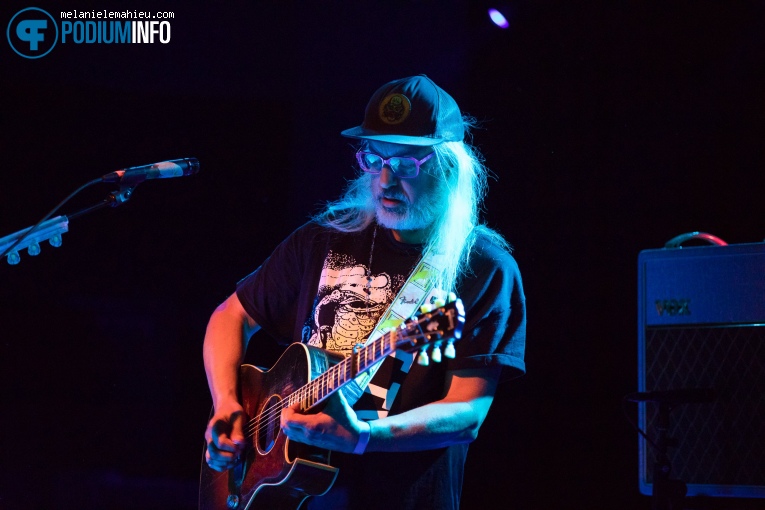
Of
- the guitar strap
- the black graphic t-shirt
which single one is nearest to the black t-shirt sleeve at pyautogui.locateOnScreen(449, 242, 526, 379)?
the black graphic t-shirt

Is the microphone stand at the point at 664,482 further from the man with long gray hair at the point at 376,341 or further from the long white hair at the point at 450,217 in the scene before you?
Answer: the long white hair at the point at 450,217

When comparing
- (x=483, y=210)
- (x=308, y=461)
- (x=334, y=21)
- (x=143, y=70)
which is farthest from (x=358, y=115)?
(x=308, y=461)

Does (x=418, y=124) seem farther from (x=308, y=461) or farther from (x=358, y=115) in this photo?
(x=358, y=115)

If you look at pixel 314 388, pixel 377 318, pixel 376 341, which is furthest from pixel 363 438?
pixel 377 318

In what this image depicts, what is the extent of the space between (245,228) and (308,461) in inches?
100.0

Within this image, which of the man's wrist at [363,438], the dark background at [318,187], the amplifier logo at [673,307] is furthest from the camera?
the dark background at [318,187]

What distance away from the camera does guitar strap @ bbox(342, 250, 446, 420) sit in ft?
8.20

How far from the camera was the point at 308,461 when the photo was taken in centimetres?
230

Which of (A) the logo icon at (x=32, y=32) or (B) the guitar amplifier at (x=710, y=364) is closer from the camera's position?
(B) the guitar amplifier at (x=710, y=364)

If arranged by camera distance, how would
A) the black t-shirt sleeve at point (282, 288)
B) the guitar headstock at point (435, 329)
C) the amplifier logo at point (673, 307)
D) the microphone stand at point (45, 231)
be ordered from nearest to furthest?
the guitar headstock at point (435, 329) → the microphone stand at point (45, 231) → the black t-shirt sleeve at point (282, 288) → the amplifier logo at point (673, 307)

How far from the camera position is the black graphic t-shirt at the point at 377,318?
2.47 metres

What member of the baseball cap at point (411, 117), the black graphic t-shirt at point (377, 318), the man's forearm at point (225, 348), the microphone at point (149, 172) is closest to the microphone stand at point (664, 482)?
the black graphic t-shirt at point (377, 318)

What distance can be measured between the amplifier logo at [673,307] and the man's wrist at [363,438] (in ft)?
5.38

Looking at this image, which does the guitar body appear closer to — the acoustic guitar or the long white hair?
the acoustic guitar
